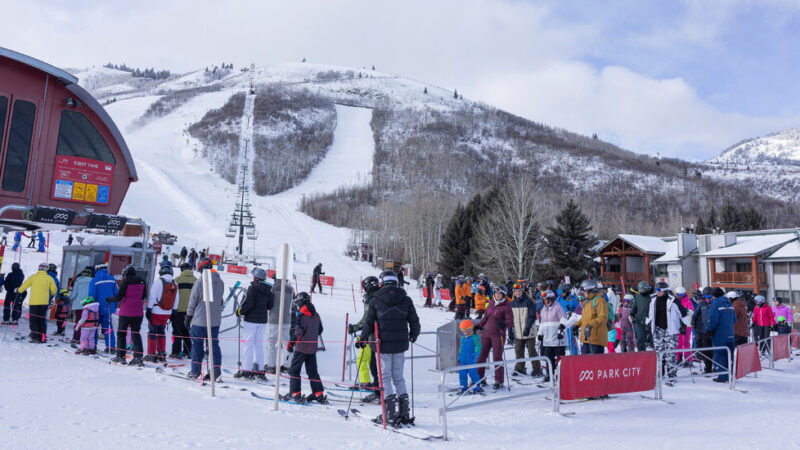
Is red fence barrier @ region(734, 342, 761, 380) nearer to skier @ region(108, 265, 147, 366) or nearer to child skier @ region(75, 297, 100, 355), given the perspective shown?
skier @ region(108, 265, 147, 366)

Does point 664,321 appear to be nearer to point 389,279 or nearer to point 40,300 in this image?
point 389,279

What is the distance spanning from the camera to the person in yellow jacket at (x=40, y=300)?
9750 millimetres

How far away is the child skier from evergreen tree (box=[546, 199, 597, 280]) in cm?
3144

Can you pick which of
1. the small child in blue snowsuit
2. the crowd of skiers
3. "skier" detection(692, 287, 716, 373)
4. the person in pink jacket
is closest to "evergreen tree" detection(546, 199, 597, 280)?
the person in pink jacket

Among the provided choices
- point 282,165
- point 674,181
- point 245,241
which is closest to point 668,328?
point 245,241

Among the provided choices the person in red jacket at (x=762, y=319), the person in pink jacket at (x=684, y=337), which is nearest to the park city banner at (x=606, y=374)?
the person in pink jacket at (x=684, y=337)

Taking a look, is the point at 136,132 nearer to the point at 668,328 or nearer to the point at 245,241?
the point at 245,241

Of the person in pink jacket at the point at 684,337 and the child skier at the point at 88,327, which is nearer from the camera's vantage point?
the child skier at the point at 88,327

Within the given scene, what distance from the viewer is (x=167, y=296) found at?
861 centimetres

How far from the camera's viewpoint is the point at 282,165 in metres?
110

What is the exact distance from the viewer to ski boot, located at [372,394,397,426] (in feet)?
18.5

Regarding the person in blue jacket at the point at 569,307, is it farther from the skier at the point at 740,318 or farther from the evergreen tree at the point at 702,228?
the evergreen tree at the point at 702,228

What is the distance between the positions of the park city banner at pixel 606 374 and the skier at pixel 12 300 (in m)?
11.7

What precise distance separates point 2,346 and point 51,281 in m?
1.75
